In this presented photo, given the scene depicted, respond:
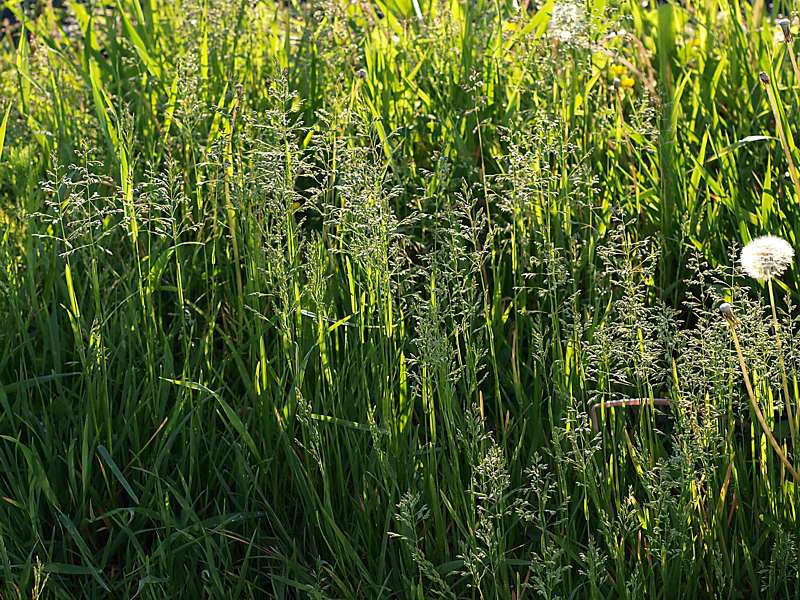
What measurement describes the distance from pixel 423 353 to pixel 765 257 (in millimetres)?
585

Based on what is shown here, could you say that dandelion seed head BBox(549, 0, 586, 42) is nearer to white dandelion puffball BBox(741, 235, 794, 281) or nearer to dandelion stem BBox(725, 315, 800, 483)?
white dandelion puffball BBox(741, 235, 794, 281)

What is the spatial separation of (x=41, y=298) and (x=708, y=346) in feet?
4.91

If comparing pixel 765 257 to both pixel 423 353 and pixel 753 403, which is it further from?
pixel 423 353

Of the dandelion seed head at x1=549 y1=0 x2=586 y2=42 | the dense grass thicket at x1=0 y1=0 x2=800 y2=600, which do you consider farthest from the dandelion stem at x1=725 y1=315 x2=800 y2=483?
the dandelion seed head at x1=549 y1=0 x2=586 y2=42

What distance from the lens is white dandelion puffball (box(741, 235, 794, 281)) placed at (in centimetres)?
161

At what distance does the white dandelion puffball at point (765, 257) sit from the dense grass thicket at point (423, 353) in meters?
0.07

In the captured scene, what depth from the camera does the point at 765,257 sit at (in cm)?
162

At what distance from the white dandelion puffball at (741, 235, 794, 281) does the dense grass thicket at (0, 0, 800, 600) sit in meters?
0.07

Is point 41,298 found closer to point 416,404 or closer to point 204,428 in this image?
point 204,428

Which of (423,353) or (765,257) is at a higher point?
(765,257)

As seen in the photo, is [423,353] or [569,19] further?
[569,19]

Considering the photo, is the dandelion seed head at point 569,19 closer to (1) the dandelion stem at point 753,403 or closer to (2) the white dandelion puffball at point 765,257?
(2) the white dandelion puffball at point 765,257

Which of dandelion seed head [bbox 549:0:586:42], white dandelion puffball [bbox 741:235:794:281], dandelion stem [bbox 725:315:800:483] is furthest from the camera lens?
dandelion seed head [bbox 549:0:586:42]

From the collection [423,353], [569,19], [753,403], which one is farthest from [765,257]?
[569,19]
